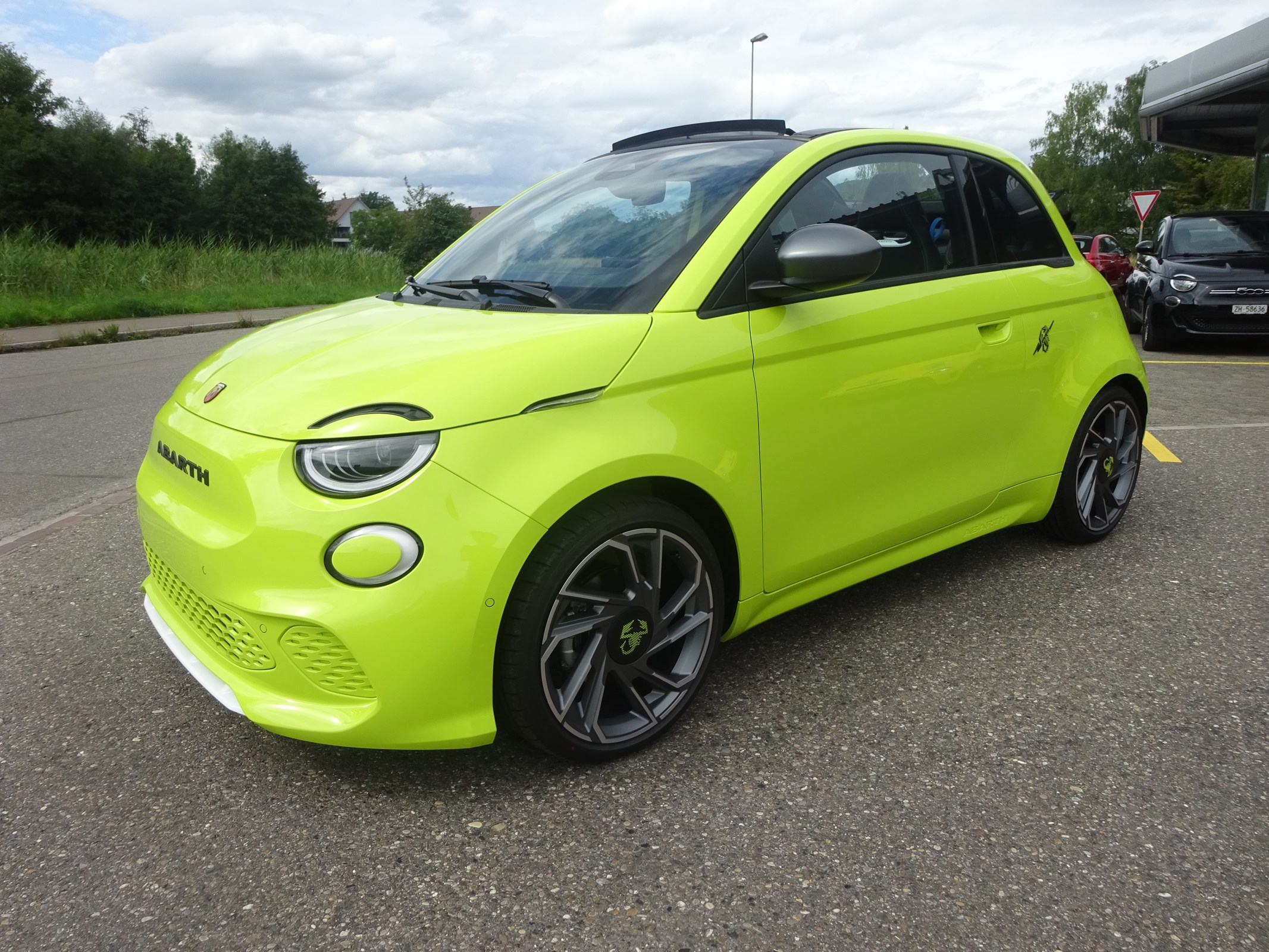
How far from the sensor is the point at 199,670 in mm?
2428

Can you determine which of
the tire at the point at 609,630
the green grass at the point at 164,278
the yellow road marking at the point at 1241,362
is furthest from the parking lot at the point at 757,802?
the green grass at the point at 164,278

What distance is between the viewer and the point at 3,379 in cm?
978

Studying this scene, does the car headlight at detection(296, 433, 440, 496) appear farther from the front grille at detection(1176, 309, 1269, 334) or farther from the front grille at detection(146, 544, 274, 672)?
the front grille at detection(1176, 309, 1269, 334)

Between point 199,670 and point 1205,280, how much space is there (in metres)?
11.2

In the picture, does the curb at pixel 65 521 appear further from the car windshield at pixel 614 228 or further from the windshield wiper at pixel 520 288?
the windshield wiper at pixel 520 288

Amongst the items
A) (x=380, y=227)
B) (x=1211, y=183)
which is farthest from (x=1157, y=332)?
(x=380, y=227)

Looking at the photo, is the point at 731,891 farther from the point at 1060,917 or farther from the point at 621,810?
the point at 1060,917

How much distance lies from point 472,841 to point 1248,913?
1630 millimetres

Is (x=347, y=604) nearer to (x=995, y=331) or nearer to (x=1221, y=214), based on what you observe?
(x=995, y=331)

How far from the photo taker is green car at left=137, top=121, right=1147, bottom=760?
7.10ft

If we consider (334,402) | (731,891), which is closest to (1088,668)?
(731,891)

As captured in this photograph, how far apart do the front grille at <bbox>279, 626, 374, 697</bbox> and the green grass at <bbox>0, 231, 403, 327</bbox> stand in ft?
39.6

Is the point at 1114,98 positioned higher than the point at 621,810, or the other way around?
the point at 1114,98

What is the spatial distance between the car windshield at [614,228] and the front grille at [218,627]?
1.11 metres
